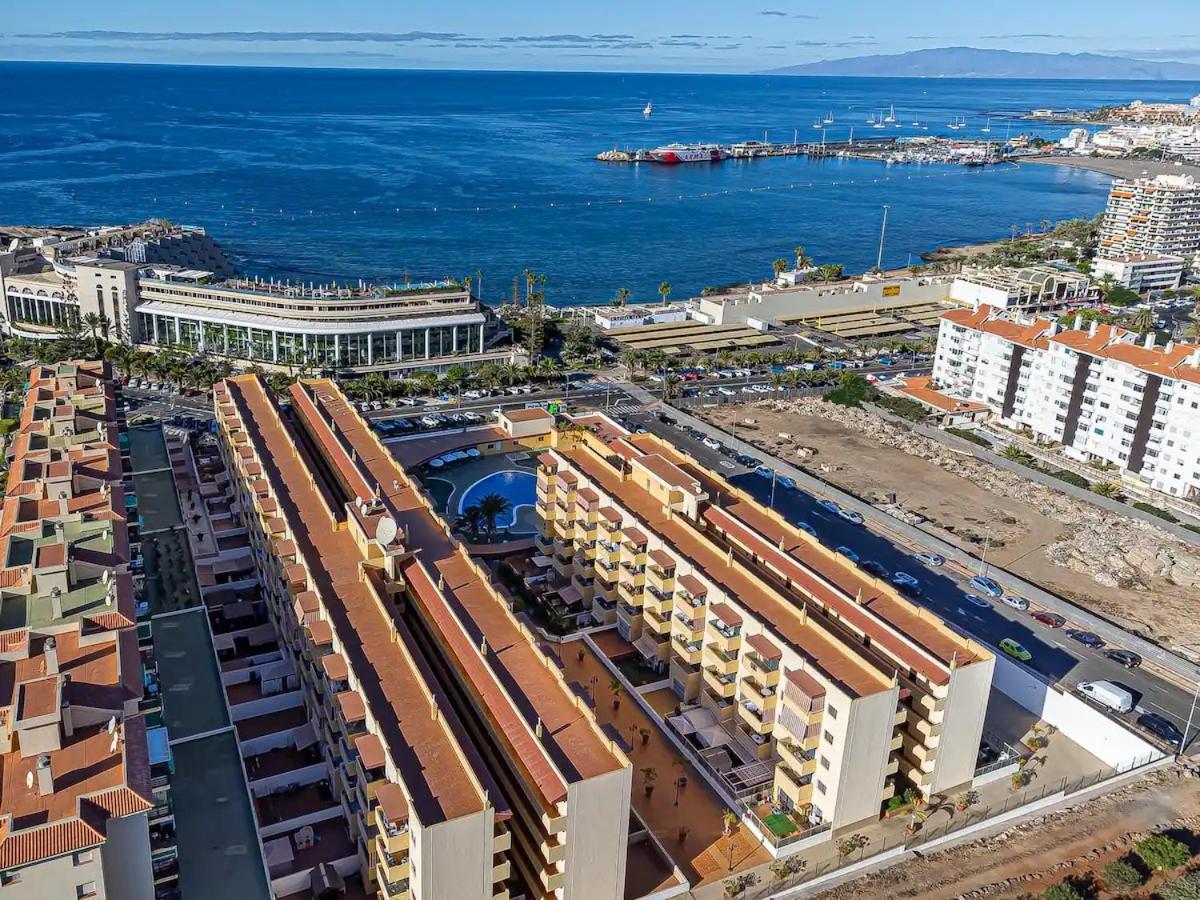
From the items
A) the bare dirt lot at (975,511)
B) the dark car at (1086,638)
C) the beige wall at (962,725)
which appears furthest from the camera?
the bare dirt lot at (975,511)

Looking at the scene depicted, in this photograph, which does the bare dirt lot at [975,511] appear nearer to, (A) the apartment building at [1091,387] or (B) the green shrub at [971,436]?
(B) the green shrub at [971,436]

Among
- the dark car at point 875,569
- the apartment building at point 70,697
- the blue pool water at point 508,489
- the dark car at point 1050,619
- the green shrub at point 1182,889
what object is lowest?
the blue pool water at point 508,489

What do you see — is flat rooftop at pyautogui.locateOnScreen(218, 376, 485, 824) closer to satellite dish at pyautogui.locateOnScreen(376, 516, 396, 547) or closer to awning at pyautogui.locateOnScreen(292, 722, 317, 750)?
satellite dish at pyautogui.locateOnScreen(376, 516, 396, 547)

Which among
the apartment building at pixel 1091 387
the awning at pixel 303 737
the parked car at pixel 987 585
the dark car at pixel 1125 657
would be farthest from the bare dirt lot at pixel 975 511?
the awning at pixel 303 737

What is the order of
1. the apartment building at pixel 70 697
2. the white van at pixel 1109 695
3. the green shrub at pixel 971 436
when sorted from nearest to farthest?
the apartment building at pixel 70 697, the white van at pixel 1109 695, the green shrub at pixel 971 436

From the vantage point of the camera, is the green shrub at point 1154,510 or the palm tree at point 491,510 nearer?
the palm tree at point 491,510

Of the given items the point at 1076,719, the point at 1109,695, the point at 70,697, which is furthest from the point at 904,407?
the point at 70,697

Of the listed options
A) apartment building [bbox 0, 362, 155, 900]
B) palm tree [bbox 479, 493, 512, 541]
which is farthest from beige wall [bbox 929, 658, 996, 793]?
palm tree [bbox 479, 493, 512, 541]
